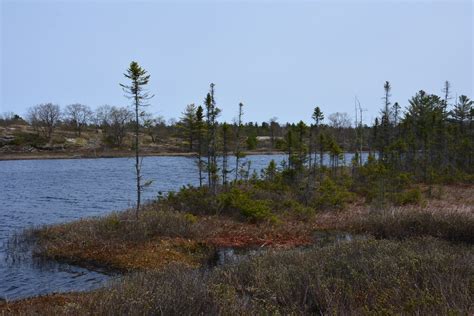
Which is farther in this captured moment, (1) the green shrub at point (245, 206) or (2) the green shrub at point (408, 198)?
(2) the green shrub at point (408, 198)

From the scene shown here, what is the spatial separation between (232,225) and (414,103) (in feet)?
131

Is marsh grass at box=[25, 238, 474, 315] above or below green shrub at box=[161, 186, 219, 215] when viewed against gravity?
above

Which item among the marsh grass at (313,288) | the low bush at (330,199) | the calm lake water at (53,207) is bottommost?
the calm lake water at (53,207)

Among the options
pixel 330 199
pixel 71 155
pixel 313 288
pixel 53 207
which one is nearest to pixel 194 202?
pixel 330 199

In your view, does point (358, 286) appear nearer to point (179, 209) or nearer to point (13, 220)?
point (179, 209)

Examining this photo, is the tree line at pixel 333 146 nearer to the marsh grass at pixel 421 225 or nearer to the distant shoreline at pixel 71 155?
the marsh grass at pixel 421 225

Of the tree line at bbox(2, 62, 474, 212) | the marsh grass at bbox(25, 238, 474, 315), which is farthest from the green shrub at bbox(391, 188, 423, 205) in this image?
the marsh grass at bbox(25, 238, 474, 315)

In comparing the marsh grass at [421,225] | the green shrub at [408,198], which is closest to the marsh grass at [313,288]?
the marsh grass at [421,225]

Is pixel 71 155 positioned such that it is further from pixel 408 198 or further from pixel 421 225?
pixel 421 225

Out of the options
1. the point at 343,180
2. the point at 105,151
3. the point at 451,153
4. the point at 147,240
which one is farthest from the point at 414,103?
the point at 105,151

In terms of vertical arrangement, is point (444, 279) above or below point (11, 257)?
above

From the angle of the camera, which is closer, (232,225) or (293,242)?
(293,242)

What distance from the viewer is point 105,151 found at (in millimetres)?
94625

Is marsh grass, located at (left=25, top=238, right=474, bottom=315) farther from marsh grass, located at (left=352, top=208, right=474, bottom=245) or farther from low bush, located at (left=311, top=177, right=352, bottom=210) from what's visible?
low bush, located at (left=311, top=177, right=352, bottom=210)
